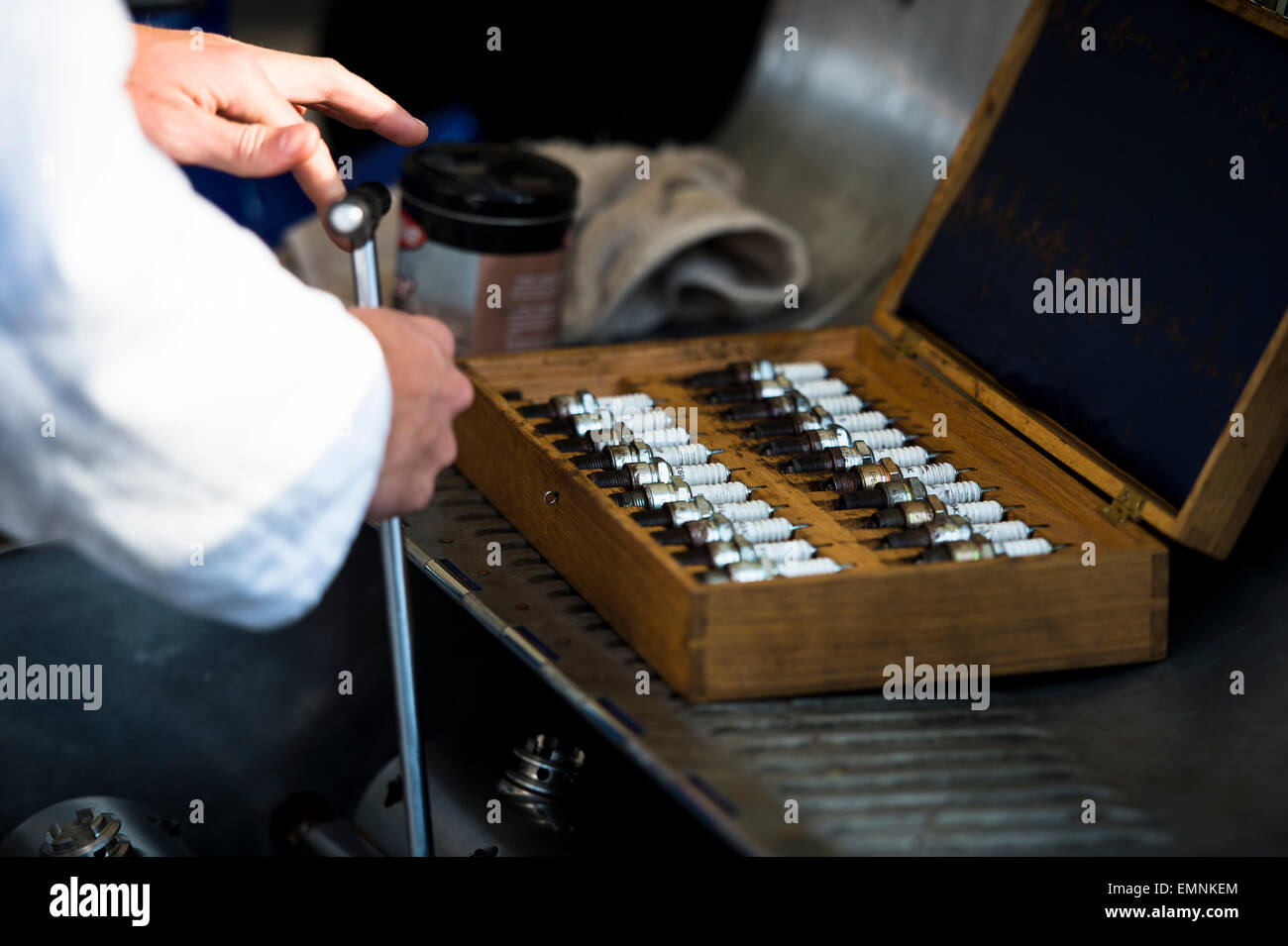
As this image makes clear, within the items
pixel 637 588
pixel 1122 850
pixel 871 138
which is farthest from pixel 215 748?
pixel 871 138

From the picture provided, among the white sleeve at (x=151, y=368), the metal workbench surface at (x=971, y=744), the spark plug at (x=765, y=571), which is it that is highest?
the white sleeve at (x=151, y=368)

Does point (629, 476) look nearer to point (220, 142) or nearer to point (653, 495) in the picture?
point (653, 495)

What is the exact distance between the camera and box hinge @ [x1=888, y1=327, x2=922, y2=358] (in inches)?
53.7

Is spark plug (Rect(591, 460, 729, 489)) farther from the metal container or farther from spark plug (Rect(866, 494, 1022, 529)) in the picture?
the metal container

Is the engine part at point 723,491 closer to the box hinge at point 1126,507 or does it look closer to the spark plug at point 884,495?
the spark plug at point 884,495

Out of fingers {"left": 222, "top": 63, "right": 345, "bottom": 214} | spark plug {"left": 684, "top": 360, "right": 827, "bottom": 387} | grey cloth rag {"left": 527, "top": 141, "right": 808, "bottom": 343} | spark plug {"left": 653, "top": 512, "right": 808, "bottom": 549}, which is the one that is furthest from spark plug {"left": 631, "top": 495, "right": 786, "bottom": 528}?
grey cloth rag {"left": 527, "top": 141, "right": 808, "bottom": 343}

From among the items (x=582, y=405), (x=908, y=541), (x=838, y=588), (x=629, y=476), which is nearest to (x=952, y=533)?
(x=908, y=541)

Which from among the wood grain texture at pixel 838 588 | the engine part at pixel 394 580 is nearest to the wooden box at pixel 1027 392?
the wood grain texture at pixel 838 588

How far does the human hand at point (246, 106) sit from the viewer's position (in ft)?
3.41

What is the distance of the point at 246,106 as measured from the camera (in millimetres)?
1086

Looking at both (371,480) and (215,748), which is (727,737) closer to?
(371,480)

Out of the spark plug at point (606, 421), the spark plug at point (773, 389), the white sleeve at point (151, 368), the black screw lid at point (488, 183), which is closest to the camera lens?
the white sleeve at point (151, 368)

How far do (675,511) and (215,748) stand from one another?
58cm

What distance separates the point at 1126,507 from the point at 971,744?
0.26 meters
